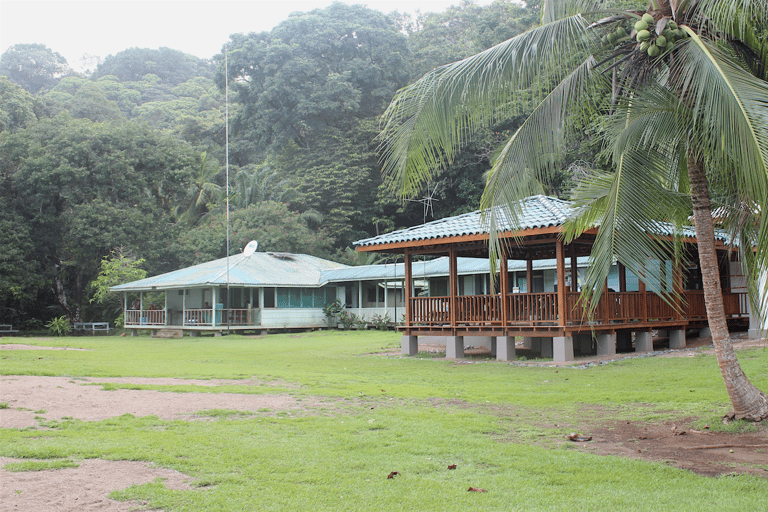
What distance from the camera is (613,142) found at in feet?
23.0

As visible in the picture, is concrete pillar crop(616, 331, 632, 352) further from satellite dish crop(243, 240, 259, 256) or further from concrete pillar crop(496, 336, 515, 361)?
satellite dish crop(243, 240, 259, 256)

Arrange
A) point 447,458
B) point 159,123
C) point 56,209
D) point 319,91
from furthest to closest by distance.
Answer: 1. point 159,123
2. point 319,91
3. point 56,209
4. point 447,458

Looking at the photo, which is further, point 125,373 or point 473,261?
point 473,261

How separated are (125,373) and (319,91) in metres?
38.1

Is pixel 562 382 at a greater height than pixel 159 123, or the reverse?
pixel 159 123

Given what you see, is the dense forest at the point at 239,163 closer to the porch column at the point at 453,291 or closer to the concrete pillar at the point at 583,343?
the porch column at the point at 453,291

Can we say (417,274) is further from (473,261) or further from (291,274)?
(291,274)

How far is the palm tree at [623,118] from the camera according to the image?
623 centimetres

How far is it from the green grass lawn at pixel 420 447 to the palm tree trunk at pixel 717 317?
452 millimetres

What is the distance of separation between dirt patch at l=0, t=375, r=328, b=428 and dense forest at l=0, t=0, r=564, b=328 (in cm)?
2050

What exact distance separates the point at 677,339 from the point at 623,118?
12.2m

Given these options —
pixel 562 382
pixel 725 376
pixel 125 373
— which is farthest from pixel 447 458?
pixel 125 373

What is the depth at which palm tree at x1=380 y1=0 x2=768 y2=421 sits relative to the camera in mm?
6227

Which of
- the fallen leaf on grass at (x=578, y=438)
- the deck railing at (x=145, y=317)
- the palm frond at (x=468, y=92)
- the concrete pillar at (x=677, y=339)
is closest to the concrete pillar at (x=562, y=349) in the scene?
the concrete pillar at (x=677, y=339)
